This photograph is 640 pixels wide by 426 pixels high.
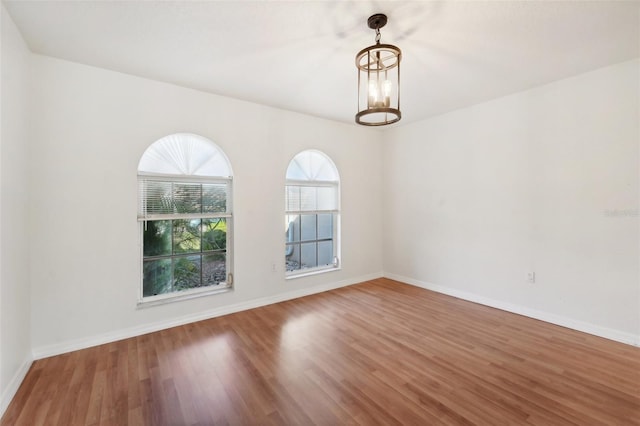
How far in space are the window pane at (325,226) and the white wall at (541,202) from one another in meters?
1.42

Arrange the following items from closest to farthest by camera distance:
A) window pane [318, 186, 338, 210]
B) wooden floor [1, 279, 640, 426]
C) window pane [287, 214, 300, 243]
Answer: wooden floor [1, 279, 640, 426]
window pane [287, 214, 300, 243]
window pane [318, 186, 338, 210]

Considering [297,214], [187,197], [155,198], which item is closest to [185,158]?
[187,197]

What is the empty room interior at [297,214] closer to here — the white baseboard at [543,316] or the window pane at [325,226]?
the white baseboard at [543,316]

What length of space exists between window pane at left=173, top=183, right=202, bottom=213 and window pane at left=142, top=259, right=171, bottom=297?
64cm

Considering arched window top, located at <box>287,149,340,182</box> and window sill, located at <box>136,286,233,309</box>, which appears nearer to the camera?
window sill, located at <box>136,286,233,309</box>

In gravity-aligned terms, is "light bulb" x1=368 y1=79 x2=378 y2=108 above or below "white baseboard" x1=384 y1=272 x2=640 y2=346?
above

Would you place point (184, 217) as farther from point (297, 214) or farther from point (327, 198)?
point (327, 198)

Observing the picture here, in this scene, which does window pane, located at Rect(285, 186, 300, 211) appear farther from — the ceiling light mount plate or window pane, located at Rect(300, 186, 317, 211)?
the ceiling light mount plate

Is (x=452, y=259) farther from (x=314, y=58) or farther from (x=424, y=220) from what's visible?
(x=314, y=58)

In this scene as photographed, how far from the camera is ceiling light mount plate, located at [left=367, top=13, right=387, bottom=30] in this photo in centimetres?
197

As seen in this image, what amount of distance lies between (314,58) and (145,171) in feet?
7.02

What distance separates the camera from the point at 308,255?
4.45 m

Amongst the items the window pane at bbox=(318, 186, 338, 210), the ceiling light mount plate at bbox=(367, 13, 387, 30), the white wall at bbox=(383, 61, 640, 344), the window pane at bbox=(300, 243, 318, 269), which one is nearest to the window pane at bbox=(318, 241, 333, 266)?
the window pane at bbox=(300, 243, 318, 269)

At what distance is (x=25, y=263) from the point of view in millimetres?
2320
